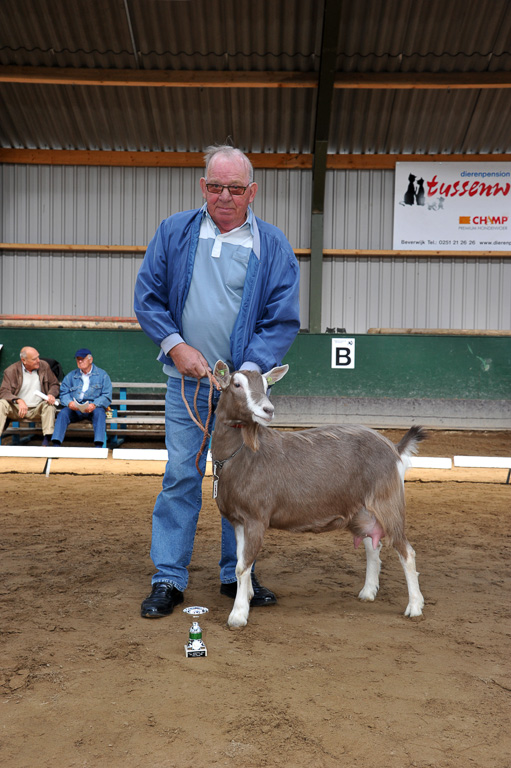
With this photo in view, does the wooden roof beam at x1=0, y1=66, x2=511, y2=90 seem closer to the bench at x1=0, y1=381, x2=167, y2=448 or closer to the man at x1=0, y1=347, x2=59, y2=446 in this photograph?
the bench at x1=0, y1=381, x2=167, y2=448

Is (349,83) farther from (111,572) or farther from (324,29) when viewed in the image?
(111,572)

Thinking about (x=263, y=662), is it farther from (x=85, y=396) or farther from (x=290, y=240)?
(x=290, y=240)

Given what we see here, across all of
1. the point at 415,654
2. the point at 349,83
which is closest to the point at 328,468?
the point at 415,654

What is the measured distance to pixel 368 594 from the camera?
3434mm

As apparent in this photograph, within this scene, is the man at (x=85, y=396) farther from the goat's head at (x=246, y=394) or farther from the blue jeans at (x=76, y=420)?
the goat's head at (x=246, y=394)

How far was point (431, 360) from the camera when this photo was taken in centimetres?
1222

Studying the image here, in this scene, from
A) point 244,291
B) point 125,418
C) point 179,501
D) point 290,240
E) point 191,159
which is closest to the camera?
point 244,291

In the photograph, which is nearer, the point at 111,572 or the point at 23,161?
the point at 111,572

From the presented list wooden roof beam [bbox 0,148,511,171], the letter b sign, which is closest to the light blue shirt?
the letter b sign

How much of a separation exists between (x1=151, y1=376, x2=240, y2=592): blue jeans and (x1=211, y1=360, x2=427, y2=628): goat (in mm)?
209

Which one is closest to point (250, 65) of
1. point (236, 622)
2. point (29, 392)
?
point (29, 392)

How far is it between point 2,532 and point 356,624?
270 centimetres

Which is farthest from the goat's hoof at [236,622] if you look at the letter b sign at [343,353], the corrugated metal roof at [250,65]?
the corrugated metal roof at [250,65]

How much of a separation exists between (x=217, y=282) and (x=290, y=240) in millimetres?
A: 10600
